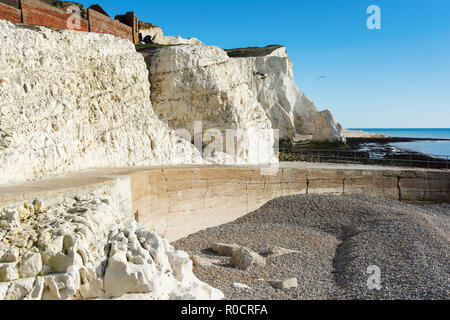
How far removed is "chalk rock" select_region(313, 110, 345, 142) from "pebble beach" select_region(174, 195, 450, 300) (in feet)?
56.5

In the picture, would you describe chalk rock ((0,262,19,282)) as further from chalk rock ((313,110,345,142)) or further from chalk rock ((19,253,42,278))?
chalk rock ((313,110,345,142))

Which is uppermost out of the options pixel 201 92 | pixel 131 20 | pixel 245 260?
pixel 131 20

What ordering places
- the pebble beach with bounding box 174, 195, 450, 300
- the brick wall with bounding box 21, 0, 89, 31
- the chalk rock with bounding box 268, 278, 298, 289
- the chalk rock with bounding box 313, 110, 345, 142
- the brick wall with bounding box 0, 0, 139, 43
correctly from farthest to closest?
the chalk rock with bounding box 313, 110, 345, 142
the brick wall with bounding box 21, 0, 89, 31
the brick wall with bounding box 0, 0, 139, 43
the chalk rock with bounding box 268, 278, 298, 289
the pebble beach with bounding box 174, 195, 450, 300

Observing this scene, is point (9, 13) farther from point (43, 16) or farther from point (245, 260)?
point (245, 260)

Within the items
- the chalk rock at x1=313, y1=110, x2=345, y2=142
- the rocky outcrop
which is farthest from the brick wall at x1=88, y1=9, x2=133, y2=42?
the chalk rock at x1=313, y1=110, x2=345, y2=142

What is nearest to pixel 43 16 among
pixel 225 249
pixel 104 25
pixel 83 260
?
pixel 104 25

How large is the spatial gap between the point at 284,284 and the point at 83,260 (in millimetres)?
3545

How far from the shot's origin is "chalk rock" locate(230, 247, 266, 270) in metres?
7.90

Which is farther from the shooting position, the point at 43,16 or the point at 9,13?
the point at 43,16

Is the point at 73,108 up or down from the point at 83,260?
up

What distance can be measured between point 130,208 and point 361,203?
7812 millimetres

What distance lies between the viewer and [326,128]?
1236 inches

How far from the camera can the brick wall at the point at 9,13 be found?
406 inches

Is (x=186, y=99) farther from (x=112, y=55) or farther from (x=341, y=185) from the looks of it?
(x=341, y=185)
